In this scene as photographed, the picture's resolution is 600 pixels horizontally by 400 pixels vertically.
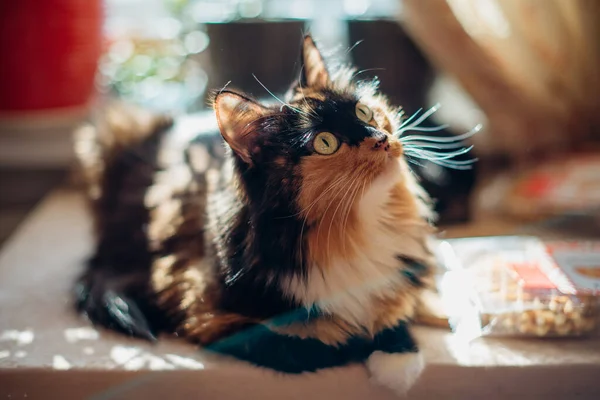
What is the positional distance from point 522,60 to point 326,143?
0.65 m

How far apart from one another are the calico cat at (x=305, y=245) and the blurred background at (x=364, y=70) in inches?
2.7

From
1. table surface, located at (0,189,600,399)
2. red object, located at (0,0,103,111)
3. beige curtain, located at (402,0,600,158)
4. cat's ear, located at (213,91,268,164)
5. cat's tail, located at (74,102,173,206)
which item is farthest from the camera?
red object, located at (0,0,103,111)

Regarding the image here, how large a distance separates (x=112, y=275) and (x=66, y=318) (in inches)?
4.2

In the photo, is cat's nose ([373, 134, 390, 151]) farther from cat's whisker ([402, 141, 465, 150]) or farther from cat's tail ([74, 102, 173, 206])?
cat's tail ([74, 102, 173, 206])

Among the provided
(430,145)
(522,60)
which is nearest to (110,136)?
(430,145)

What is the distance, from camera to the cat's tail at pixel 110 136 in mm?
1260

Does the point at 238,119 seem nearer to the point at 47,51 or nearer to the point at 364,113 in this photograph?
the point at 364,113

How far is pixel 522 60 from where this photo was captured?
1.22 m

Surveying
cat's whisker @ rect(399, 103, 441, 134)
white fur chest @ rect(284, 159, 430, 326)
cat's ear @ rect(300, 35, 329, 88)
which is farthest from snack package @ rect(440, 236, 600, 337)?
cat's ear @ rect(300, 35, 329, 88)

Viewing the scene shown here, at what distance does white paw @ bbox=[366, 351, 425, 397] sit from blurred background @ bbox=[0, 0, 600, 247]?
0.27m

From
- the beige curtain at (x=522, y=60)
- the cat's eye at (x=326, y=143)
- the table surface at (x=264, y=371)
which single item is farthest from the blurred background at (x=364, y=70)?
the table surface at (x=264, y=371)

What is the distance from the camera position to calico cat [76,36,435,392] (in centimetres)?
77

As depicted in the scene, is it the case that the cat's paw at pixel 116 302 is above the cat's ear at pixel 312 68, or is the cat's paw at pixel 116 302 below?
below

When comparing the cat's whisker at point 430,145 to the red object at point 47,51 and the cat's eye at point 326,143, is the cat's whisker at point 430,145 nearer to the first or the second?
the cat's eye at point 326,143
